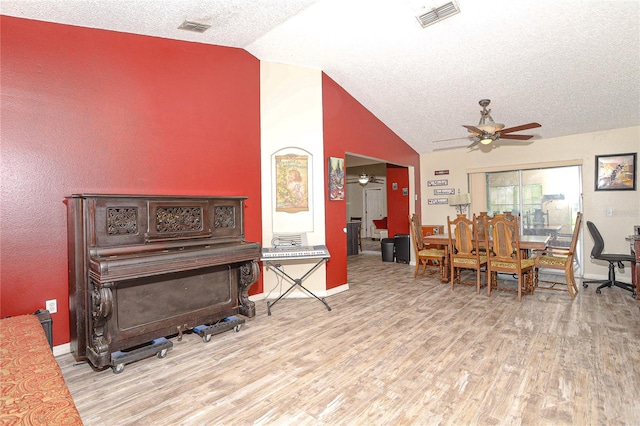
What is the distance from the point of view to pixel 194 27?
10.9 ft

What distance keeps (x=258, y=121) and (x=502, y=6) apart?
9.65ft

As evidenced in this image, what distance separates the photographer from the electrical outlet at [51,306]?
9.18 ft

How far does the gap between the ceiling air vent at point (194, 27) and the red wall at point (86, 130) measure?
0.96 feet

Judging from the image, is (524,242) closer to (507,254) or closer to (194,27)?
(507,254)

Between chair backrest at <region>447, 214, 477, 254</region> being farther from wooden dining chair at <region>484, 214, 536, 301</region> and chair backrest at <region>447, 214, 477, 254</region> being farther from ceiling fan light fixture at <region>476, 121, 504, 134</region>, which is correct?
ceiling fan light fixture at <region>476, 121, 504, 134</region>

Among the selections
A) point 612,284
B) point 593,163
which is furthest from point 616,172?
point 612,284

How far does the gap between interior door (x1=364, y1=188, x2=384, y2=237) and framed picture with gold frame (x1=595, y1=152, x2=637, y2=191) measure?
729 cm

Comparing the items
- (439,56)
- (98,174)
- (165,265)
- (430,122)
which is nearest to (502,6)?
(439,56)

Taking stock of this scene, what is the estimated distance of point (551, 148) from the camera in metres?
5.82

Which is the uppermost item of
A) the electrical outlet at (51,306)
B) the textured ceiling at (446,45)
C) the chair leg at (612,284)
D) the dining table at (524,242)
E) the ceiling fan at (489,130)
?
the textured ceiling at (446,45)

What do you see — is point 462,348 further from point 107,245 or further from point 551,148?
point 551,148

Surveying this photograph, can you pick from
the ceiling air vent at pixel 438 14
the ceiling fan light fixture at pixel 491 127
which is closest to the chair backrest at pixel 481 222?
the ceiling fan light fixture at pixel 491 127

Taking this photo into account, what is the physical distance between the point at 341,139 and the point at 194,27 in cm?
Answer: 250

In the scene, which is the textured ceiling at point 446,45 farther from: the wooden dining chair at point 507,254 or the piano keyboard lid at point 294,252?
the piano keyboard lid at point 294,252
